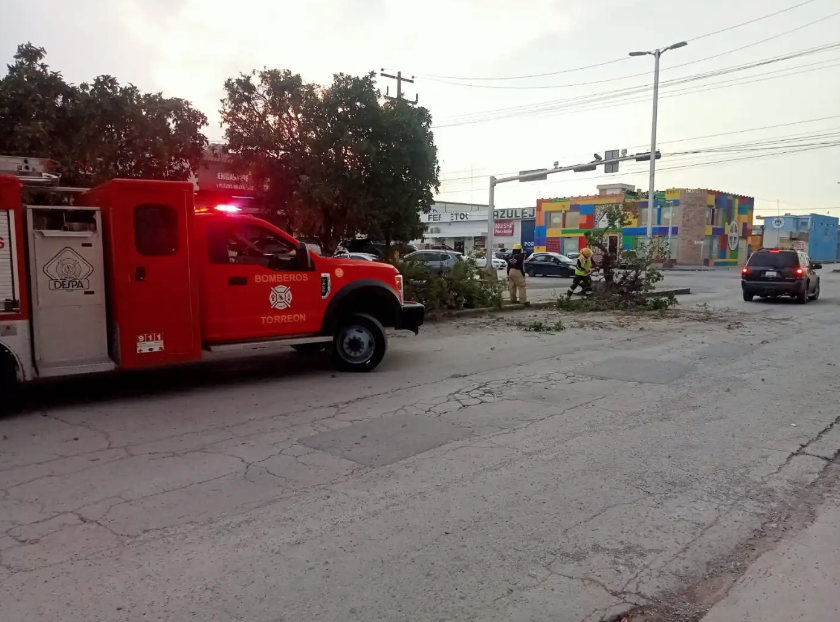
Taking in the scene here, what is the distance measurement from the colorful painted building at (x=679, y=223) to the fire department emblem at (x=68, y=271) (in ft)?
155

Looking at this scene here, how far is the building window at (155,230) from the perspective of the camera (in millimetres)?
7496

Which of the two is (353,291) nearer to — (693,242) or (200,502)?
(200,502)

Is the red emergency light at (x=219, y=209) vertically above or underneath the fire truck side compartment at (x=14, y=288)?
above

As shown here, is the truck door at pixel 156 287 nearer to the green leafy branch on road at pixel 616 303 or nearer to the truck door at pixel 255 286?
the truck door at pixel 255 286

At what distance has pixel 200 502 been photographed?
184 inches

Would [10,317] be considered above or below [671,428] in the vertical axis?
above

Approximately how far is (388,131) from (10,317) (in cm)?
945

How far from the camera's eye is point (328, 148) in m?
14.3

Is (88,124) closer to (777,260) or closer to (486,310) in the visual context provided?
(486,310)

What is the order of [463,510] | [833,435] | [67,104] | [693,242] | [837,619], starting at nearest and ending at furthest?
[837,619], [463,510], [833,435], [67,104], [693,242]

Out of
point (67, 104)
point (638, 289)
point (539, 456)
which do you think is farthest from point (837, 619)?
point (638, 289)

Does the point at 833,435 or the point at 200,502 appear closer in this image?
the point at 200,502

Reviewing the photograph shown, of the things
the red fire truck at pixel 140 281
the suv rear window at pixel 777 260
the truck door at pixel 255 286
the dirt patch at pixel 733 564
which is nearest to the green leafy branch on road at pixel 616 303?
the suv rear window at pixel 777 260

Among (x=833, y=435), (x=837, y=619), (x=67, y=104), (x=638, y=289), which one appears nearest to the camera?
(x=837, y=619)
